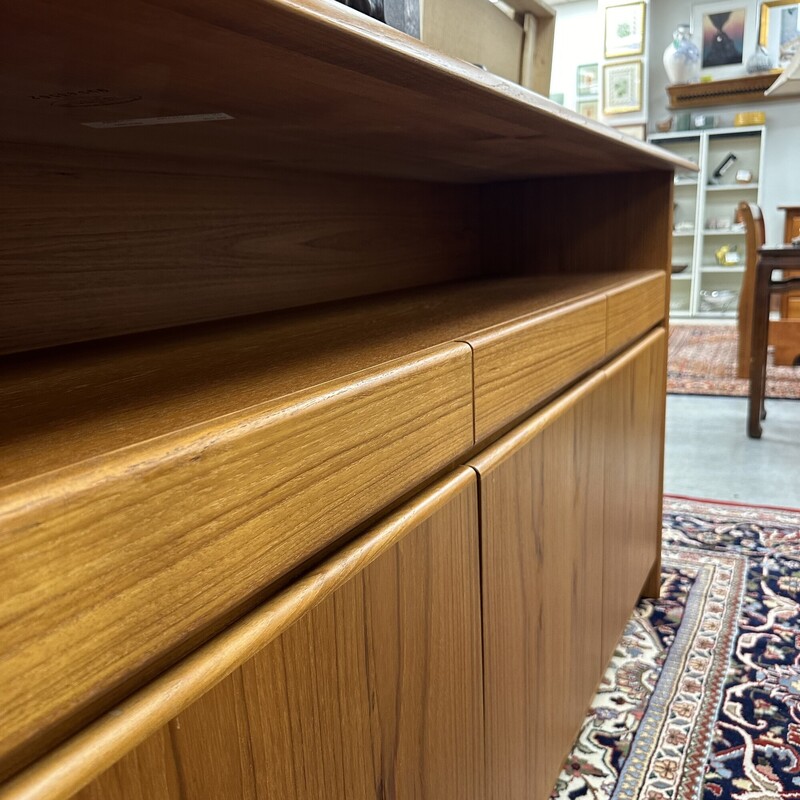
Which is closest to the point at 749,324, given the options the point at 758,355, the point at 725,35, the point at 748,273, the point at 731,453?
the point at 748,273

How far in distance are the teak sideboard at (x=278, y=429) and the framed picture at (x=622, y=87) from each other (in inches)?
218

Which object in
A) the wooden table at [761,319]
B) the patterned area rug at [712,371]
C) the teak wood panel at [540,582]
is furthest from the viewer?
the patterned area rug at [712,371]

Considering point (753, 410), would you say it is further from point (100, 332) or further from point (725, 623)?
point (100, 332)

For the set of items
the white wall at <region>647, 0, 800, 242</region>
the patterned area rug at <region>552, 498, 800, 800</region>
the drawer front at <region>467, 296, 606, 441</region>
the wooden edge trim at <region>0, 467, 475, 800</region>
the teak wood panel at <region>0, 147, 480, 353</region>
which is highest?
the white wall at <region>647, 0, 800, 242</region>

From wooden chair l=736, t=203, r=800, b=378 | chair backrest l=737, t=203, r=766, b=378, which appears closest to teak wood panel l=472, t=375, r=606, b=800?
chair backrest l=737, t=203, r=766, b=378

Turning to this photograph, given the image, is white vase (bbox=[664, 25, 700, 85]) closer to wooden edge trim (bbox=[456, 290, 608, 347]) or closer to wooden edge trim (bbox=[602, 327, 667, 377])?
wooden edge trim (bbox=[602, 327, 667, 377])

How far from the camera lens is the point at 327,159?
0.82 m

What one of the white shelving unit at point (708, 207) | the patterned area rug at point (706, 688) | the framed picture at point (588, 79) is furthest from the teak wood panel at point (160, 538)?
the framed picture at point (588, 79)

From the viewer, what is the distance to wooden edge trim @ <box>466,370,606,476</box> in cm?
61

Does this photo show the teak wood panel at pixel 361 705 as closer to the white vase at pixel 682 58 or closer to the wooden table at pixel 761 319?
the wooden table at pixel 761 319

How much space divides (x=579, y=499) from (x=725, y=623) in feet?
2.57

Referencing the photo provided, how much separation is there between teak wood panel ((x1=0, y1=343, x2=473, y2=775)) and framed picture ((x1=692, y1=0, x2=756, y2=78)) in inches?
259

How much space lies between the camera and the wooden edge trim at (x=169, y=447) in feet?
0.80

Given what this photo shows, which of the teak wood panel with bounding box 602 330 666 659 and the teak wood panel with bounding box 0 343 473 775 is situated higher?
the teak wood panel with bounding box 0 343 473 775
